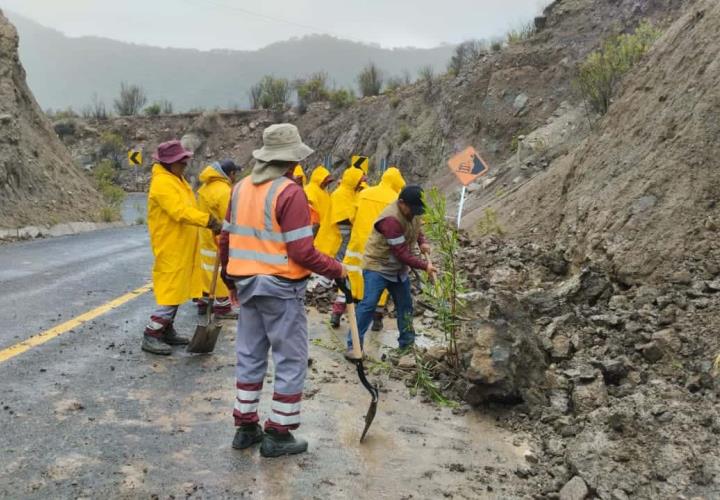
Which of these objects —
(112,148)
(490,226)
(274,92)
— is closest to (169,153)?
(490,226)

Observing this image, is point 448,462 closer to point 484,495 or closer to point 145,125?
point 484,495

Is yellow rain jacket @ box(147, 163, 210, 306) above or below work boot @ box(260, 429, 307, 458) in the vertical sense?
above

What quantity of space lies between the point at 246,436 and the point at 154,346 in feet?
7.32

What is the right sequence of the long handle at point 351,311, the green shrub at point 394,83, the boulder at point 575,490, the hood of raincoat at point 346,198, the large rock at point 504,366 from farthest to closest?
the green shrub at point 394,83
the hood of raincoat at point 346,198
the large rock at point 504,366
the long handle at point 351,311
the boulder at point 575,490

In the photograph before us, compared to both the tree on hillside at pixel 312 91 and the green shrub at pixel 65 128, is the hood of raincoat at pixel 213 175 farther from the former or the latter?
the green shrub at pixel 65 128

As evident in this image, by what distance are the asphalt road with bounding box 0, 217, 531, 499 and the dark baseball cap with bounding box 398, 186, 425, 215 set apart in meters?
1.59

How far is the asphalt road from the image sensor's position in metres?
3.64

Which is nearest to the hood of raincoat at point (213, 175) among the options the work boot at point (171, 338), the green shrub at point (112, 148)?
the work boot at point (171, 338)

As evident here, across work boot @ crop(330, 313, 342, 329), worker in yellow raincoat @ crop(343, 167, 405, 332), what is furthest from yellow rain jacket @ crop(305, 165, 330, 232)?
work boot @ crop(330, 313, 342, 329)

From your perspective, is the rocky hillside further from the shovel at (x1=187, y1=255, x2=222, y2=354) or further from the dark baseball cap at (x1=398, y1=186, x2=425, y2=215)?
the shovel at (x1=187, y1=255, x2=222, y2=354)

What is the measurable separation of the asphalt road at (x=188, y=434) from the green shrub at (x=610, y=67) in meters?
10.9

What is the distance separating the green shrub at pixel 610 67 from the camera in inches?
567

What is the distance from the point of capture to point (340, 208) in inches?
337

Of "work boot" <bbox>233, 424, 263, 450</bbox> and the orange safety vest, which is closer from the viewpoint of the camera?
the orange safety vest
